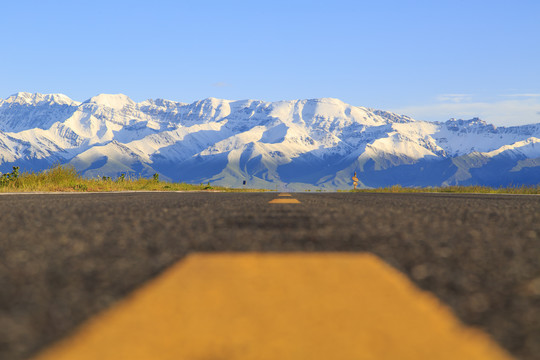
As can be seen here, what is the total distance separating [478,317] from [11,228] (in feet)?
20.4

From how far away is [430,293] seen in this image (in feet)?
11.8

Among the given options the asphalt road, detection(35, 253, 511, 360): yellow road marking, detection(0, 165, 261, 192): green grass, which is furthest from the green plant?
detection(35, 253, 511, 360): yellow road marking

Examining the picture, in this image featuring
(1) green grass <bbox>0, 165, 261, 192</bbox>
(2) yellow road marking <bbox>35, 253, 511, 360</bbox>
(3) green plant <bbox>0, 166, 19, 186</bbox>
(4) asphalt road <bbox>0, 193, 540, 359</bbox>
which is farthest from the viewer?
(3) green plant <bbox>0, 166, 19, 186</bbox>

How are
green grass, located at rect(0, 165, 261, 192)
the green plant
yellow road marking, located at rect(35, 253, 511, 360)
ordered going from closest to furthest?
1. yellow road marking, located at rect(35, 253, 511, 360)
2. green grass, located at rect(0, 165, 261, 192)
3. the green plant

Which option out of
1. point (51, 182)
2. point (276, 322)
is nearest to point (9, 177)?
point (51, 182)

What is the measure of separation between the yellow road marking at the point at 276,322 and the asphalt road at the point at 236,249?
176 mm

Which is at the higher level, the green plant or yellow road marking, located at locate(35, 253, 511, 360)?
the green plant

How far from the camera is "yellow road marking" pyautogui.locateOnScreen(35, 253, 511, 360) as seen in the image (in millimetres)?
2314

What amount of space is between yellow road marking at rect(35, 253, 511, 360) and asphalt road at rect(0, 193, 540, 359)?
0.18 m

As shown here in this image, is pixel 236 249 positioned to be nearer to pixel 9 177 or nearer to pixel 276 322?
pixel 276 322

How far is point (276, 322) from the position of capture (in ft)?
8.89

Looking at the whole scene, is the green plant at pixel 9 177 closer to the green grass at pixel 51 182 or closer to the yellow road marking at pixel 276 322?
the green grass at pixel 51 182

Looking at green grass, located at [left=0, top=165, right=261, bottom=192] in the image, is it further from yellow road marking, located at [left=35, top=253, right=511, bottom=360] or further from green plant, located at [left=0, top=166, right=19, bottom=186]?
yellow road marking, located at [left=35, top=253, right=511, bottom=360]

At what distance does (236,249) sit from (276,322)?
2.70 m
